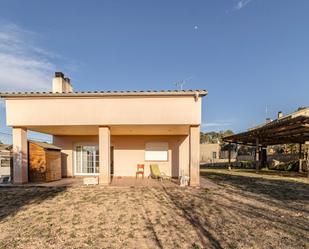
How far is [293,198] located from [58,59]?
17.5 m

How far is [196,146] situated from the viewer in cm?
1089

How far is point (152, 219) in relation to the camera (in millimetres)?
6066

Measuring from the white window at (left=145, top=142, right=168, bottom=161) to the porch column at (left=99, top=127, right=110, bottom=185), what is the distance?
14.2 ft

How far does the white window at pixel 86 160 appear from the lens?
50.7 feet

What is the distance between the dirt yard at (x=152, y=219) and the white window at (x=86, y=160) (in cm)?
559

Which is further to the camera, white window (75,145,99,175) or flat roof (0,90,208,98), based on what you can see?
white window (75,145,99,175)

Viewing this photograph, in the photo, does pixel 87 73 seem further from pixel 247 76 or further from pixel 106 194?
pixel 247 76

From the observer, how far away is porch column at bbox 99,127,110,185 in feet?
36.6

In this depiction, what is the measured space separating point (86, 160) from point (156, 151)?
186 inches

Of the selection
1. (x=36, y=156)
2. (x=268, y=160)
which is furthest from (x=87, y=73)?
(x=268, y=160)

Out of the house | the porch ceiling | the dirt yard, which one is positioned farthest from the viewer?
the house

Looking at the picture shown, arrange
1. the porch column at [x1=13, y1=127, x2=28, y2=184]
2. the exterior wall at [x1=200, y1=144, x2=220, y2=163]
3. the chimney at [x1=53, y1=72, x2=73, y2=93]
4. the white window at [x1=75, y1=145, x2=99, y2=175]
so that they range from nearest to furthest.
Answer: the porch column at [x1=13, y1=127, x2=28, y2=184] < the chimney at [x1=53, y1=72, x2=73, y2=93] < the white window at [x1=75, y1=145, x2=99, y2=175] < the exterior wall at [x1=200, y1=144, x2=220, y2=163]

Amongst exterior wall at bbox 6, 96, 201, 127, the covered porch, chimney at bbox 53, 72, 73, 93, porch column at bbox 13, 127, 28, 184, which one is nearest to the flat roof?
exterior wall at bbox 6, 96, 201, 127

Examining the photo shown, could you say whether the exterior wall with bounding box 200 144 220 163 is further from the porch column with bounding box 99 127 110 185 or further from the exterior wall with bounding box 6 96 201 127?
the exterior wall with bounding box 6 96 201 127
